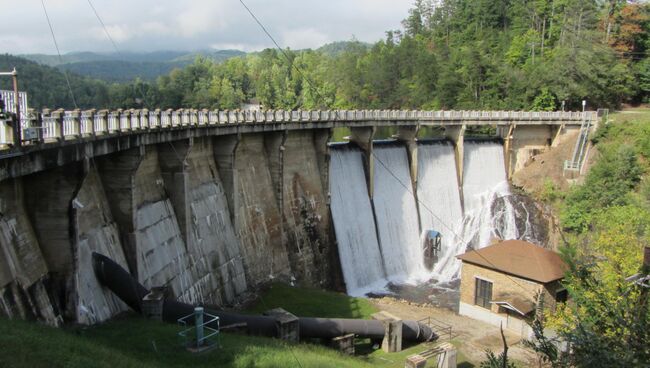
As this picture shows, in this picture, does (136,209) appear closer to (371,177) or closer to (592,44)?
(371,177)

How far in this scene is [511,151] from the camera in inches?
2447

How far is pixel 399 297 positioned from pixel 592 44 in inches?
2246

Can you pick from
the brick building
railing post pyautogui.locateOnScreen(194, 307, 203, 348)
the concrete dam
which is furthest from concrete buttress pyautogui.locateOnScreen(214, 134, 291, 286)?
railing post pyautogui.locateOnScreen(194, 307, 203, 348)

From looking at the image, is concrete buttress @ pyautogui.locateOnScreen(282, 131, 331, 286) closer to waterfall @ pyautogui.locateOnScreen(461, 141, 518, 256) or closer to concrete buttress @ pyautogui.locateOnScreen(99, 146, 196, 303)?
concrete buttress @ pyautogui.locateOnScreen(99, 146, 196, 303)

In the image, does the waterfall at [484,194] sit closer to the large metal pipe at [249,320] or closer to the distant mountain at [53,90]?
the large metal pipe at [249,320]

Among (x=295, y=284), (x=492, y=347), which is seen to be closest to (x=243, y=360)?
(x=492, y=347)

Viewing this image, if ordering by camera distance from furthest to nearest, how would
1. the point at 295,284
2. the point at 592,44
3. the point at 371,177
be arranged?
the point at 592,44, the point at 371,177, the point at 295,284

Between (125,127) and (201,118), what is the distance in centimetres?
801

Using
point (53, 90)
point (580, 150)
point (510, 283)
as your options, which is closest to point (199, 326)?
point (510, 283)

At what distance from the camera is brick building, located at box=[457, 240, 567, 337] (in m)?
31.8

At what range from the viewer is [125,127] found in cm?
2258

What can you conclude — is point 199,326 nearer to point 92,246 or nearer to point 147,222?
point 92,246

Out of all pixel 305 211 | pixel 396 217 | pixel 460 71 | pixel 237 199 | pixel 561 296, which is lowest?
pixel 561 296

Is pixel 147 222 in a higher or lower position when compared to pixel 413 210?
higher
